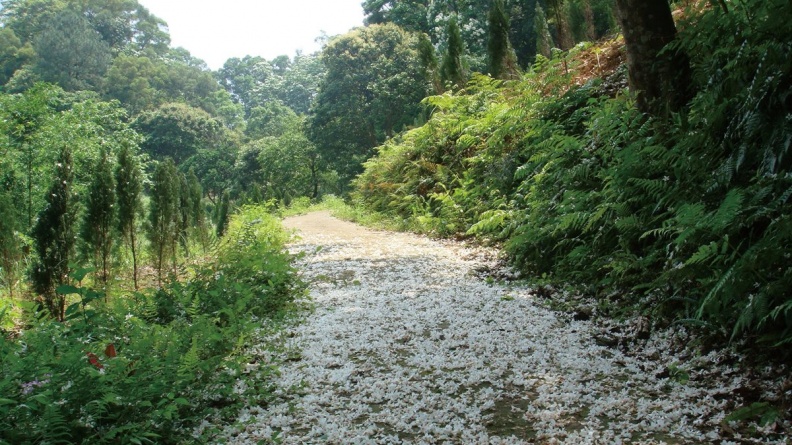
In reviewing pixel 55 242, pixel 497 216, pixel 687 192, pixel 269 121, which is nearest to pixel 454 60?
pixel 497 216

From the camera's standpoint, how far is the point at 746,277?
118 inches

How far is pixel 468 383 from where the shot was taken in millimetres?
3395

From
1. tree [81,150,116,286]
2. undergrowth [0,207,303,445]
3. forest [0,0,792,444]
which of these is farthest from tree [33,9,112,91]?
undergrowth [0,207,303,445]

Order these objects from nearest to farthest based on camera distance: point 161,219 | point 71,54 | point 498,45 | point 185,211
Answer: point 161,219 < point 498,45 < point 185,211 < point 71,54

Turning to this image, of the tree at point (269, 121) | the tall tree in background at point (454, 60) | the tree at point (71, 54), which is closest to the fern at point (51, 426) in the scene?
the tall tree in background at point (454, 60)

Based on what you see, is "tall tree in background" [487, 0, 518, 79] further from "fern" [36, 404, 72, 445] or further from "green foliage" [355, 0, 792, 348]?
"fern" [36, 404, 72, 445]

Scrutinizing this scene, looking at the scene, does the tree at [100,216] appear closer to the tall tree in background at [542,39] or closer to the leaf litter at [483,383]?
the leaf litter at [483,383]

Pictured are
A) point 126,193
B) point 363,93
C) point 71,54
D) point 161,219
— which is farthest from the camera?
point 71,54

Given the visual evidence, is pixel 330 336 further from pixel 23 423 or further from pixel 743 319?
pixel 743 319

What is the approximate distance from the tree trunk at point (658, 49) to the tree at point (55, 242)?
8.62m

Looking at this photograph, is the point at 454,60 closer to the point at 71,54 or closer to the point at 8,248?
the point at 8,248

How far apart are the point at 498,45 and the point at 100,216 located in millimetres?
12479

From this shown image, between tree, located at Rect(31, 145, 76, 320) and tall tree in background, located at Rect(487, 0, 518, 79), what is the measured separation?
12386mm

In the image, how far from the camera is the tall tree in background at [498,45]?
1672 cm
